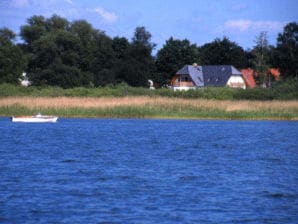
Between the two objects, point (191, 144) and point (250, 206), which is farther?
point (191, 144)

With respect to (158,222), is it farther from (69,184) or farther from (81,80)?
(81,80)

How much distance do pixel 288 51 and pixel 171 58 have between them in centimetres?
2096

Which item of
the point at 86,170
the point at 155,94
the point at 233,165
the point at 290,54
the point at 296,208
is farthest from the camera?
the point at 290,54

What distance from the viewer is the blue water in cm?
1970

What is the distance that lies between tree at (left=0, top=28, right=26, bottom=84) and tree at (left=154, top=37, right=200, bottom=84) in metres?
34.8

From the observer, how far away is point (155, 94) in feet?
240

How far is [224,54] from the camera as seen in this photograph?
5891 inches

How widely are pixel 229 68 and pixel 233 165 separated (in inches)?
4118

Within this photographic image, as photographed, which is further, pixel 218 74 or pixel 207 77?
pixel 207 77

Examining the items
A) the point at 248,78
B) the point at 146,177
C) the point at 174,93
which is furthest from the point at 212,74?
Answer: the point at 146,177

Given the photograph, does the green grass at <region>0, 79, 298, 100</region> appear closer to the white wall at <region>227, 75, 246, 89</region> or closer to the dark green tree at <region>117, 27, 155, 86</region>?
the dark green tree at <region>117, 27, 155, 86</region>

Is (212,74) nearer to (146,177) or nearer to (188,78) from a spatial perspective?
(188,78)

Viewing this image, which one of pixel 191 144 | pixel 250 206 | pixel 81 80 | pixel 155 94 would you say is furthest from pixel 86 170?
pixel 81 80

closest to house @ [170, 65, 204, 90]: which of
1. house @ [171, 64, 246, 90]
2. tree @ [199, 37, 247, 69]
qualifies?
house @ [171, 64, 246, 90]
